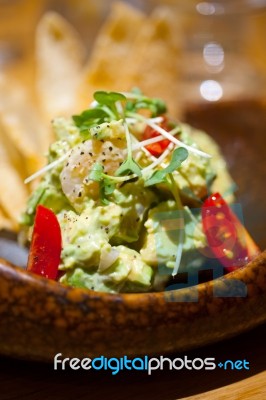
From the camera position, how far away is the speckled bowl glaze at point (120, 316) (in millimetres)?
1124

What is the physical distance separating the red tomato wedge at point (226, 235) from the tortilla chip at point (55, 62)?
1.21 metres

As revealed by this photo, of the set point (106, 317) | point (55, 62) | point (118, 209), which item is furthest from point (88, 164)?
point (55, 62)

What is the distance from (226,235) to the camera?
137 centimetres

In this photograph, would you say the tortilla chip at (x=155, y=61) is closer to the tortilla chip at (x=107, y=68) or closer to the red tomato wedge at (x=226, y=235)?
the tortilla chip at (x=107, y=68)

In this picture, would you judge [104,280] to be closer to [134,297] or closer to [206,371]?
[134,297]

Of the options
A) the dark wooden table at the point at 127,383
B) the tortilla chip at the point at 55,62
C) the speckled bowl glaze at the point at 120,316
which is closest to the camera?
the speckled bowl glaze at the point at 120,316

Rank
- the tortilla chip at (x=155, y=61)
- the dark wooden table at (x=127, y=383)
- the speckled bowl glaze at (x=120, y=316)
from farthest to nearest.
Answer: the tortilla chip at (x=155, y=61) < the dark wooden table at (x=127, y=383) < the speckled bowl glaze at (x=120, y=316)

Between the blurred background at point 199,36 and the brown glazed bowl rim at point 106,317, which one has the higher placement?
the blurred background at point 199,36

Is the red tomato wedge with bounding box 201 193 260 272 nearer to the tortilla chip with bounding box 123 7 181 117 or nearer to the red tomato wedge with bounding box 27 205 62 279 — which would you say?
the red tomato wedge with bounding box 27 205 62 279

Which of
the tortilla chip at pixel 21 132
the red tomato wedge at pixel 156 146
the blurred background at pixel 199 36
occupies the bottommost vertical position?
the red tomato wedge at pixel 156 146

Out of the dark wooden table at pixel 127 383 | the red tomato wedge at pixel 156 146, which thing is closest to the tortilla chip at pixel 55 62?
the red tomato wedge at pixel 156 146

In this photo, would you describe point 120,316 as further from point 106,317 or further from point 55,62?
point 55,62

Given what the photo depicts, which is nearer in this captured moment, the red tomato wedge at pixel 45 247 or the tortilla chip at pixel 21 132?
the red tomato wedge at pixel 45 247

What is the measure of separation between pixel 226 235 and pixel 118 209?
243 mm
